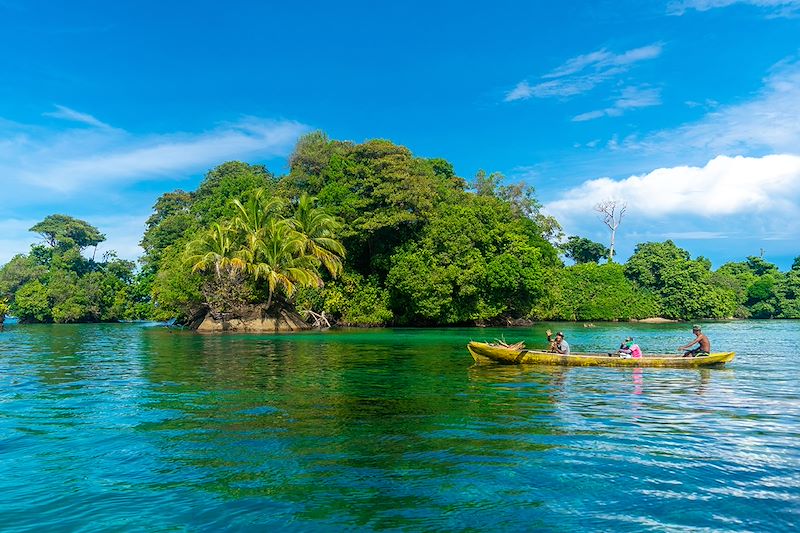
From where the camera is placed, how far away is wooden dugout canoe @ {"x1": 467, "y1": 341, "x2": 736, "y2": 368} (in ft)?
69.4

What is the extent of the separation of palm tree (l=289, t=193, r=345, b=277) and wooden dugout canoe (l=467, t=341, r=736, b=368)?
27371mm

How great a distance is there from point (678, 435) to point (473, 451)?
14.4ft

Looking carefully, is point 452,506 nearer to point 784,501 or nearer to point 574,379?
point 784,501

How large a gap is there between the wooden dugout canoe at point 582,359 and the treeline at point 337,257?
2498 cm

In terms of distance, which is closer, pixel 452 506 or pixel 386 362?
pixel 452 506

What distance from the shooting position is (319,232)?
161 ft

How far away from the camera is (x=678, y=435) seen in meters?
10.7

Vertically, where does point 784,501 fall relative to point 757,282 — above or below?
below

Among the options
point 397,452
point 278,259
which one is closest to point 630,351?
point 397,452

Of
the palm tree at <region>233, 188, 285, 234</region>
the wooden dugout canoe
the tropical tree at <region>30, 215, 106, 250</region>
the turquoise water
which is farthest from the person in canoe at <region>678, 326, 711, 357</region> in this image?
the tropical tree at <region>30, 215, 106, 250</region>

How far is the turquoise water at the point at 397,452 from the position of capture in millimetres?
6758

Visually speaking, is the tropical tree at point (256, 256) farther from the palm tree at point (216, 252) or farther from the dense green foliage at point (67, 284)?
the dense green foliage at point (67, 284)

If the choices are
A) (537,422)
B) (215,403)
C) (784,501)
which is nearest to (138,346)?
(215,403)

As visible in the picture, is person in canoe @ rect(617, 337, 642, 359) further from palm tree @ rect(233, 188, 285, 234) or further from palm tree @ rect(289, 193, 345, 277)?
palm tree @ rect(233, 188, 285, 234)
